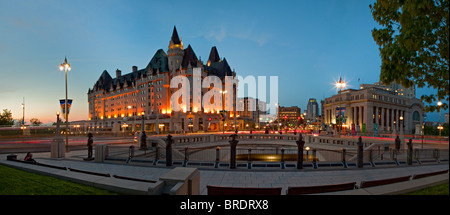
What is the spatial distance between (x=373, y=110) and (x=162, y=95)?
91.9 meters

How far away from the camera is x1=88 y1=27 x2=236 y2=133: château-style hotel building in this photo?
7394 cm

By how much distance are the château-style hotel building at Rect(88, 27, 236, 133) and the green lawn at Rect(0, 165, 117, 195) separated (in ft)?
177

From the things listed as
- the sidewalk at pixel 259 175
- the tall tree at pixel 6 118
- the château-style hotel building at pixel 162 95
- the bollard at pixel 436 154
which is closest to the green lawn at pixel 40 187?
the sidewalk at pixel 259 175

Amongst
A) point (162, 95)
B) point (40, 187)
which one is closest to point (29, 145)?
point (40, 187)

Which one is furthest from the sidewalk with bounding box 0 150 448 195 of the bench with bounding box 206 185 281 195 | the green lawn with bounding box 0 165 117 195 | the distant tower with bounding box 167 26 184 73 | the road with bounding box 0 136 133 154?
the distant tower with bounding box 167 26 184 73

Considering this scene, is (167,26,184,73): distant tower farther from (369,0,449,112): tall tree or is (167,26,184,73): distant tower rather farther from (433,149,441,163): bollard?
(369,0,449,112): tall tree

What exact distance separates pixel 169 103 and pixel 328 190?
75965 millimetres

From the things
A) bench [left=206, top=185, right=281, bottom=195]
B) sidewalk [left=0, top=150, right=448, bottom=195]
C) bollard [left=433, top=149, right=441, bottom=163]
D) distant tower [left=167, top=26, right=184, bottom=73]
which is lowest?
sidewalk [left=0, top=150, right=448, bottom=195]

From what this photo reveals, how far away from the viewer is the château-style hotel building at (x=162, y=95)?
7394 cm

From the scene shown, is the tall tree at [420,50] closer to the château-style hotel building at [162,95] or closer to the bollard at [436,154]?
the bollard at [436,154]

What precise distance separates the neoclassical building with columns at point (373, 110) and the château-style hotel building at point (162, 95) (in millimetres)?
51263

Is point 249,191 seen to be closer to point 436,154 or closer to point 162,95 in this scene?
point 436,154
